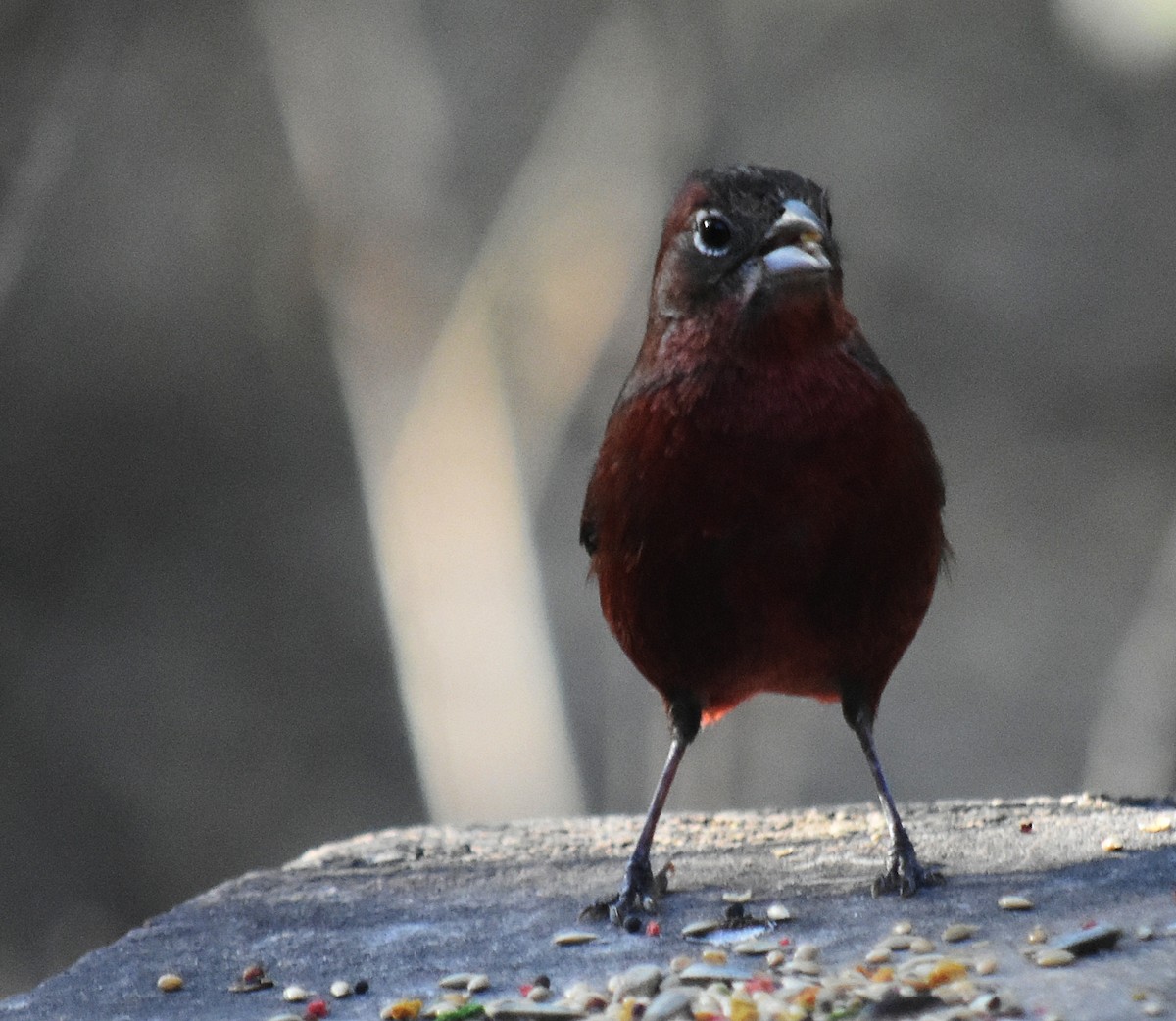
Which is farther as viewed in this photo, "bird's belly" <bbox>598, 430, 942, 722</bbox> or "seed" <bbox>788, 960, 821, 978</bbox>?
"bird's belly" <bbox>598, 430, 942, 722</bbox>

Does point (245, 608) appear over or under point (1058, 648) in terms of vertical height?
over

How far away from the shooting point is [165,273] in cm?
665

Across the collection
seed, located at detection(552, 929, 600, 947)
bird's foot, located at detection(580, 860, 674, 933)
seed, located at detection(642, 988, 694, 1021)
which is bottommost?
seed, located at detection(642, 988, 694, 1021)

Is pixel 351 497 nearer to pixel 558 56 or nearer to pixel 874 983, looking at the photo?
pixel 558 56

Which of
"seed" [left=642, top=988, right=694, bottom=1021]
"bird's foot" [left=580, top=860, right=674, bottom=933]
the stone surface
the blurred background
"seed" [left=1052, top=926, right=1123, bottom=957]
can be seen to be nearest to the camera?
"seed" [left=642, top=988, right=694, bottom=1021]

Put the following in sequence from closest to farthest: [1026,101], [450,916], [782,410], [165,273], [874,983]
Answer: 1. [874,983]
2. [782,410]
3. [450,916]
4. [1026,101]
5. [165,273]

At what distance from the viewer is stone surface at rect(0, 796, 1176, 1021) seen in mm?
2588

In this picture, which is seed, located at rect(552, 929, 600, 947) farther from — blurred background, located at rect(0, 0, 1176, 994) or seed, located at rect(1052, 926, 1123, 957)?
blurred background, located at rect(0, 0, 1176, 994)

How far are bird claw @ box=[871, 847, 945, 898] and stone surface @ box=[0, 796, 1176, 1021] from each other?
3 cm

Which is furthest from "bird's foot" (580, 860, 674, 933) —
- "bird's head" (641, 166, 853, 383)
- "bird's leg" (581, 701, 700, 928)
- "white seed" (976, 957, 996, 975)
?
"bird's head" (641, 166, 853, 383)

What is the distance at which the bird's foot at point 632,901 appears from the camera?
9.60 ft

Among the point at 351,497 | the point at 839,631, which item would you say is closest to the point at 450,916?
the point at 839,631

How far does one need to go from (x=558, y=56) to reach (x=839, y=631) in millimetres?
4123

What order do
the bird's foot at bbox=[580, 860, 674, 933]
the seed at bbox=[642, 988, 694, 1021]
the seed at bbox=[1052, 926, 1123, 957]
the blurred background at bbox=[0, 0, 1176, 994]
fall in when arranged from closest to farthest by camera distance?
the seed at bbox=[642, 988, 694, 1021]
the seed at bbox=[1052, 926, 1123, 957]
the bird's foot at bbox=[580, 860, 674, 933]
the blurred background at bbox=[0, 0, 1176, 994]
